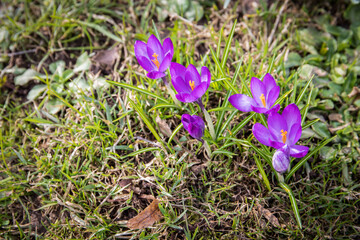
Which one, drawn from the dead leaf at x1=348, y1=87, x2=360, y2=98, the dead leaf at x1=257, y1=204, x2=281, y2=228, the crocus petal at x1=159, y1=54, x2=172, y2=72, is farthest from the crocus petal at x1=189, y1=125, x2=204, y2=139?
the dead leaf at x1=348, y1=87, x2=360, y2=98

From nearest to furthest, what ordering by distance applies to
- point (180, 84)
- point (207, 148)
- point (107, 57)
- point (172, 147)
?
1. point (180, 84)
2. point (207, 148)
3. point (172, 147)
4. point (107, 57)

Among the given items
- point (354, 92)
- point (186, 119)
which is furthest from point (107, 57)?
point (354, 92)

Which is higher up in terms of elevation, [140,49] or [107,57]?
[140,49]

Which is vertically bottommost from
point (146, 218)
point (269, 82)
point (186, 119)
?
point (146, 218)

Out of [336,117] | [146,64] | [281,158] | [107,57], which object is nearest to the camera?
[281,158]

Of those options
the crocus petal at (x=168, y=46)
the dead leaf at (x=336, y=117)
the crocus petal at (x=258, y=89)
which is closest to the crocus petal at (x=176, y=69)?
the crocus petal at (x=168, y=46)

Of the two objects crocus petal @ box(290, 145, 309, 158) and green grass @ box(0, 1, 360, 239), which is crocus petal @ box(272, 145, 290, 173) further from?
green grass @ box(0, 1, 360, 239)

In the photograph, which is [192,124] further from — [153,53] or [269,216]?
[269,216]

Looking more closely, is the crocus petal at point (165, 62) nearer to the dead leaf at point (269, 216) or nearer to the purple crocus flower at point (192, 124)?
the purple crocus flower at point (192, 124)
